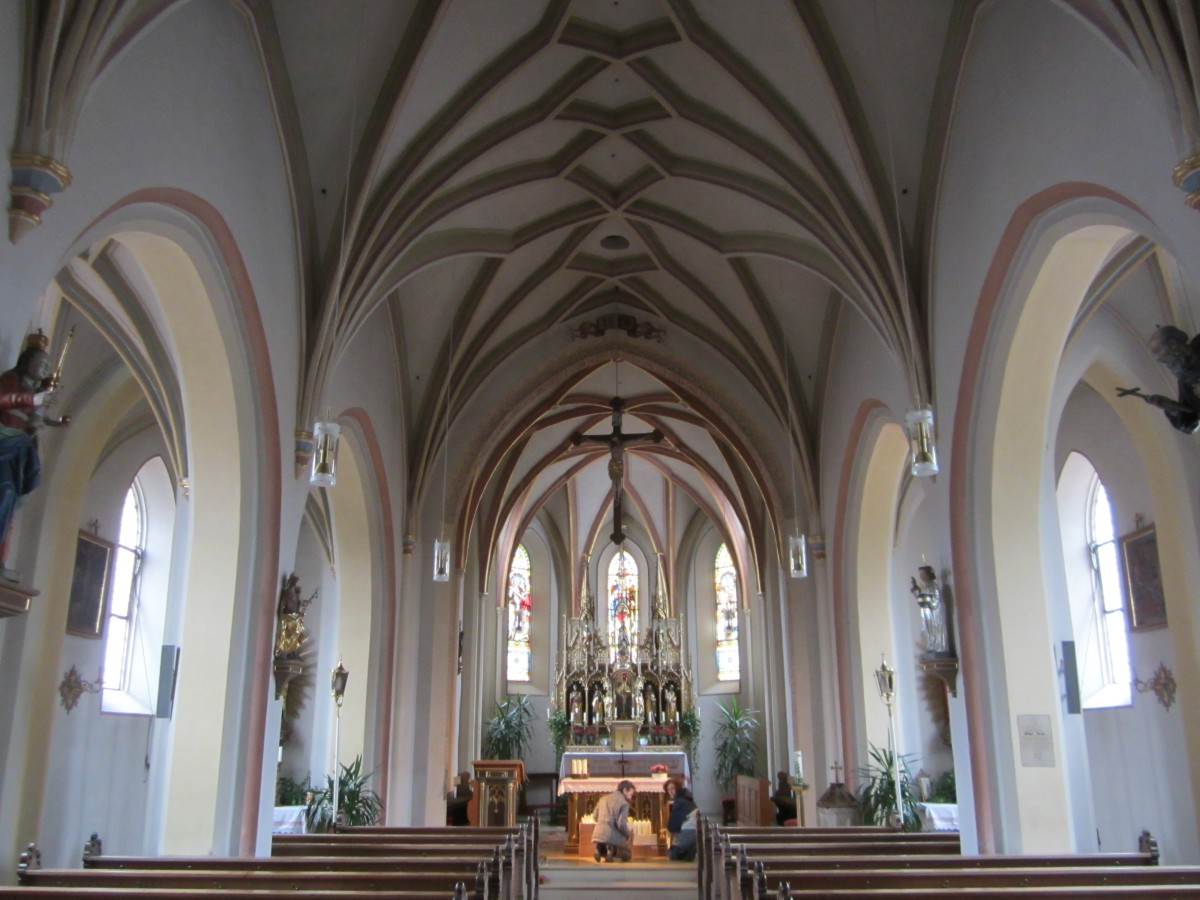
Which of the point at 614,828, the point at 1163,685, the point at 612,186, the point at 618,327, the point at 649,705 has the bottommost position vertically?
the point at 614,828

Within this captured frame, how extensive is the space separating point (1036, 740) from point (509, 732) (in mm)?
15874

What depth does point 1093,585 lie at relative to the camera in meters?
12.9

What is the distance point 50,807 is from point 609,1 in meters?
10.3

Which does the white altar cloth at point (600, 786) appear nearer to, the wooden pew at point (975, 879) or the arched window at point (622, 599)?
Result: the arched window at point (622, 599)

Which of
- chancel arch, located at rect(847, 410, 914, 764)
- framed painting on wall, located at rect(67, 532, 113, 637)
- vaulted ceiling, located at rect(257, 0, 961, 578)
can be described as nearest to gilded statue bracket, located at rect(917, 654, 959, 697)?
vaulted ceiling, located at rect(257, 0, 961, 578)

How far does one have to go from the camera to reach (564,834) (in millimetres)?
19297

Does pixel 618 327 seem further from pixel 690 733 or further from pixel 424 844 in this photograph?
pixel 690 733

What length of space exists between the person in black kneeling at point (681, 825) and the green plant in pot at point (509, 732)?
26.6ft

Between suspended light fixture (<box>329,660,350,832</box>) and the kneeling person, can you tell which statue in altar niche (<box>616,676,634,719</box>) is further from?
suspended light fixture (<box>329,660,350,832</box>)

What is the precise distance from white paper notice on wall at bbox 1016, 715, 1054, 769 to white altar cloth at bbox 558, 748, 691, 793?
1118 cm

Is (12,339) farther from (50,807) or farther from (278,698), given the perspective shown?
(50,807)

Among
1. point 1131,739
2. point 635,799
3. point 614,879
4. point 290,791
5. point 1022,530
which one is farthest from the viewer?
point 635,799

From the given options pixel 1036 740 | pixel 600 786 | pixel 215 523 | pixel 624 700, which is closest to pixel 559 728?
pixel 624 700

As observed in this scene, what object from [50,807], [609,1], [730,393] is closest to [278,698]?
[50,807]
